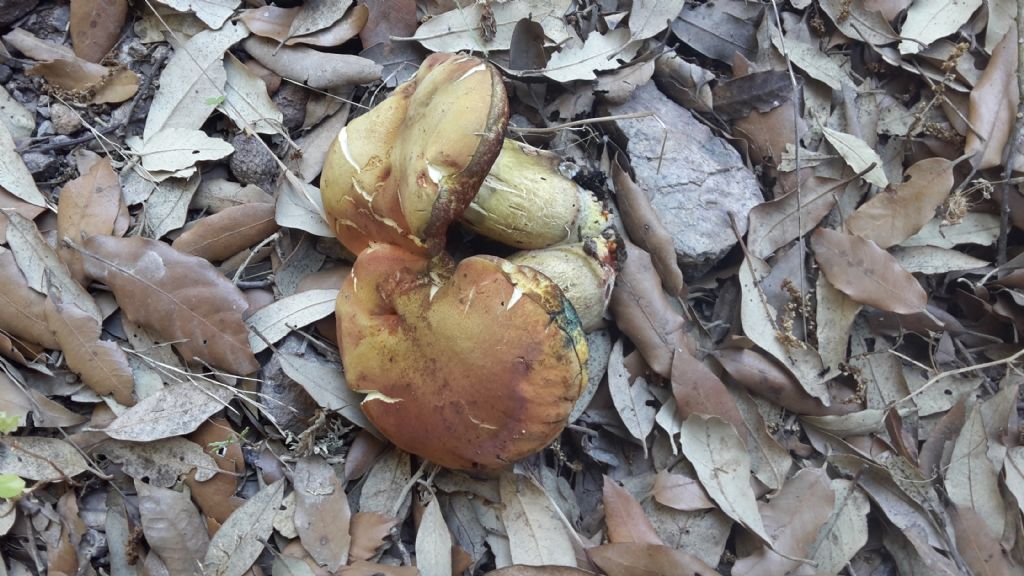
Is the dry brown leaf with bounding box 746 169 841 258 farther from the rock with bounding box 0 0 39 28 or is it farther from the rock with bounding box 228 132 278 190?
the rock with bounding box 0 0 39 28

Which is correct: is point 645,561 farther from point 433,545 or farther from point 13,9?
point 13,9

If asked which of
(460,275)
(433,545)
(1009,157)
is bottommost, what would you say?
(433,545)

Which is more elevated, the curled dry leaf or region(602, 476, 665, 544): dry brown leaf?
the curled dry leaf

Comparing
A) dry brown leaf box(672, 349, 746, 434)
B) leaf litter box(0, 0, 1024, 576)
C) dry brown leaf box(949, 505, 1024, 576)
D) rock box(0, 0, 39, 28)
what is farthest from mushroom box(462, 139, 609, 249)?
rock box(0, 0, 39, 28)

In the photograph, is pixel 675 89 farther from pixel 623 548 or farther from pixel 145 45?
pixel 145 45

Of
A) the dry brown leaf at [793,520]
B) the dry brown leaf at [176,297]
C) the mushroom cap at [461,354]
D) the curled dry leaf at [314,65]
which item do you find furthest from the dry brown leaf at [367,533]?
the curled dry leaf at [314,65]

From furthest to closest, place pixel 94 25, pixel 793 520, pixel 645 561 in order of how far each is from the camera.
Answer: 1. pixel 94 25
2. pixel 793 520
3. pixel 645 561

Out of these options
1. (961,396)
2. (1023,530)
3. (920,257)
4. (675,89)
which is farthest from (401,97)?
(1023,530)

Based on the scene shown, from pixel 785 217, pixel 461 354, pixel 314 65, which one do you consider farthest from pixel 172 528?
pixel 785 217
